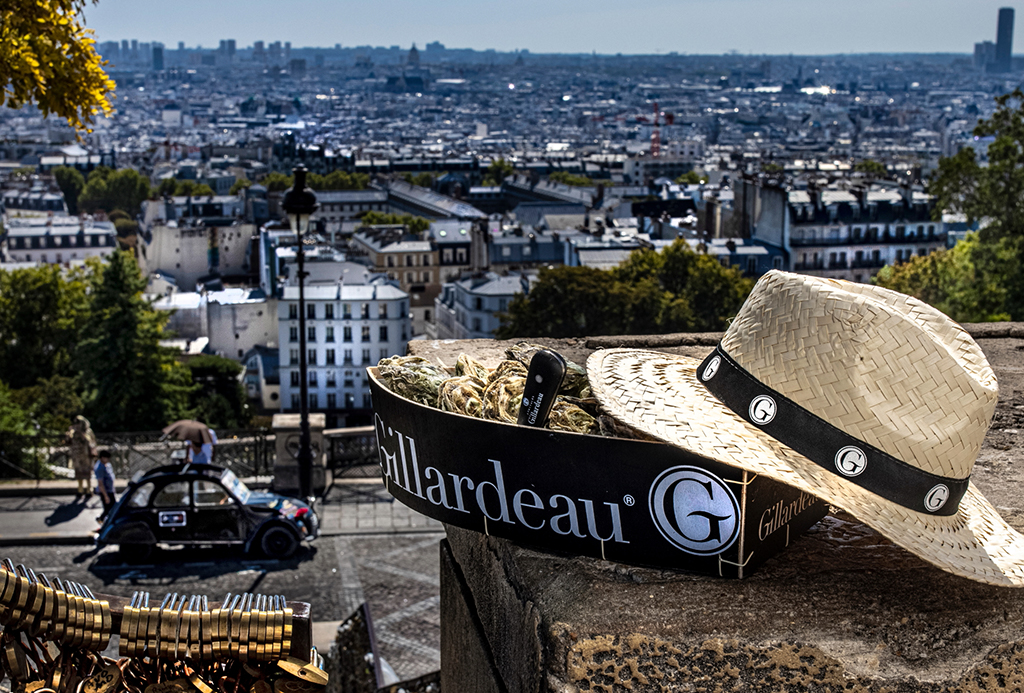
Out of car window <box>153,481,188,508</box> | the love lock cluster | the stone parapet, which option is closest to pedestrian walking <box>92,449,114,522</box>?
car window <box>153,481,188,508</box>

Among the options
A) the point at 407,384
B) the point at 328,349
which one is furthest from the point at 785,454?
the point at 328,349

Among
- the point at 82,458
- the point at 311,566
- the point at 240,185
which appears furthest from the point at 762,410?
the point at 240,185

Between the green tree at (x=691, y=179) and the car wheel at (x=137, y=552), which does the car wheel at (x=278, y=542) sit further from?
the green tree at (x=691, y=179)

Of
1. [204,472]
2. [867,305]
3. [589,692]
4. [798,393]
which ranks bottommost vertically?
[204,472]

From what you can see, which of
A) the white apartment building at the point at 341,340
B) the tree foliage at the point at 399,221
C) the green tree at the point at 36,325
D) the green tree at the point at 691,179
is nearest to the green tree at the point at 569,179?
the green tree at the point at 691,179

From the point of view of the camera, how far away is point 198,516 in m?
12.5

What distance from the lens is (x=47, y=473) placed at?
1730 cm

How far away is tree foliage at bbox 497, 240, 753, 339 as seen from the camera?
4338cm

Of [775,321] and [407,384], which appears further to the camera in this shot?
[407,384]

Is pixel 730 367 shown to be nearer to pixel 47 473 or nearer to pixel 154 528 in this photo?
pixel 154 528

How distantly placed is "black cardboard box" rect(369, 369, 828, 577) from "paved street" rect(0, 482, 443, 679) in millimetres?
7709

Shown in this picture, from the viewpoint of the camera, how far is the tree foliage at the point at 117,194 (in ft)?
483

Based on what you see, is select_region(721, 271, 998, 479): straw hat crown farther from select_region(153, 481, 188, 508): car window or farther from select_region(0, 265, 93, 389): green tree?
select_region(0, 265, 93, 389): green tree

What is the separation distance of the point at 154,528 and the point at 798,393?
1103 cm
